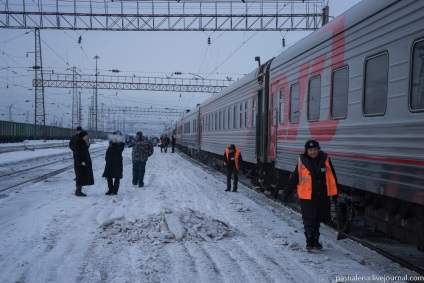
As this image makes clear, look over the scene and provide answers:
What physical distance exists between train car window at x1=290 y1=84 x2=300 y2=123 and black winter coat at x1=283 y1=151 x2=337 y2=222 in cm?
315

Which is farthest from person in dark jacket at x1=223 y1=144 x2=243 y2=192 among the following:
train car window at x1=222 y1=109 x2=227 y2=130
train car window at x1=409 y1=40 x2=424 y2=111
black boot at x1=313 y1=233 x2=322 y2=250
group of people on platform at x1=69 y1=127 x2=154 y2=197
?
train car window at x1=409 y1=40 x2=424 y2=111

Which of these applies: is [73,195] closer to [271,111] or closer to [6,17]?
[271,111]

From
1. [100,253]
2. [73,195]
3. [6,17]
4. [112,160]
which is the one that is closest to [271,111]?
[112,160]

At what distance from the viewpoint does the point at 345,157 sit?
6.80 metres

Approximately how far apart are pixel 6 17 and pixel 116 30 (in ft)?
17.5

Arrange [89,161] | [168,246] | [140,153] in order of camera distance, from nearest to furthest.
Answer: [168,246]
[89,161]
[140,153]

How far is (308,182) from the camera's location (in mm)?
6035

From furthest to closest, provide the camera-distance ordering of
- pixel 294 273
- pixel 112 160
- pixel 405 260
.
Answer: pixel 112 160 < pixel 405 260 < pixel 294 273

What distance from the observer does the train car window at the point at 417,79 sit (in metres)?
4.95

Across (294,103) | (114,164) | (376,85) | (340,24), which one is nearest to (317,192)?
(376,85)

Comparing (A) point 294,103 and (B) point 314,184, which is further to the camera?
(A) point 294,103

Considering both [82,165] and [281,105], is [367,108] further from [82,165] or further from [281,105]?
[82,165]

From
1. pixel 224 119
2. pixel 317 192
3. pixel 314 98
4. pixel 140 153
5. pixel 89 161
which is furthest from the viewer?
pixel 224 119

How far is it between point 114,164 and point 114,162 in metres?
0.09
